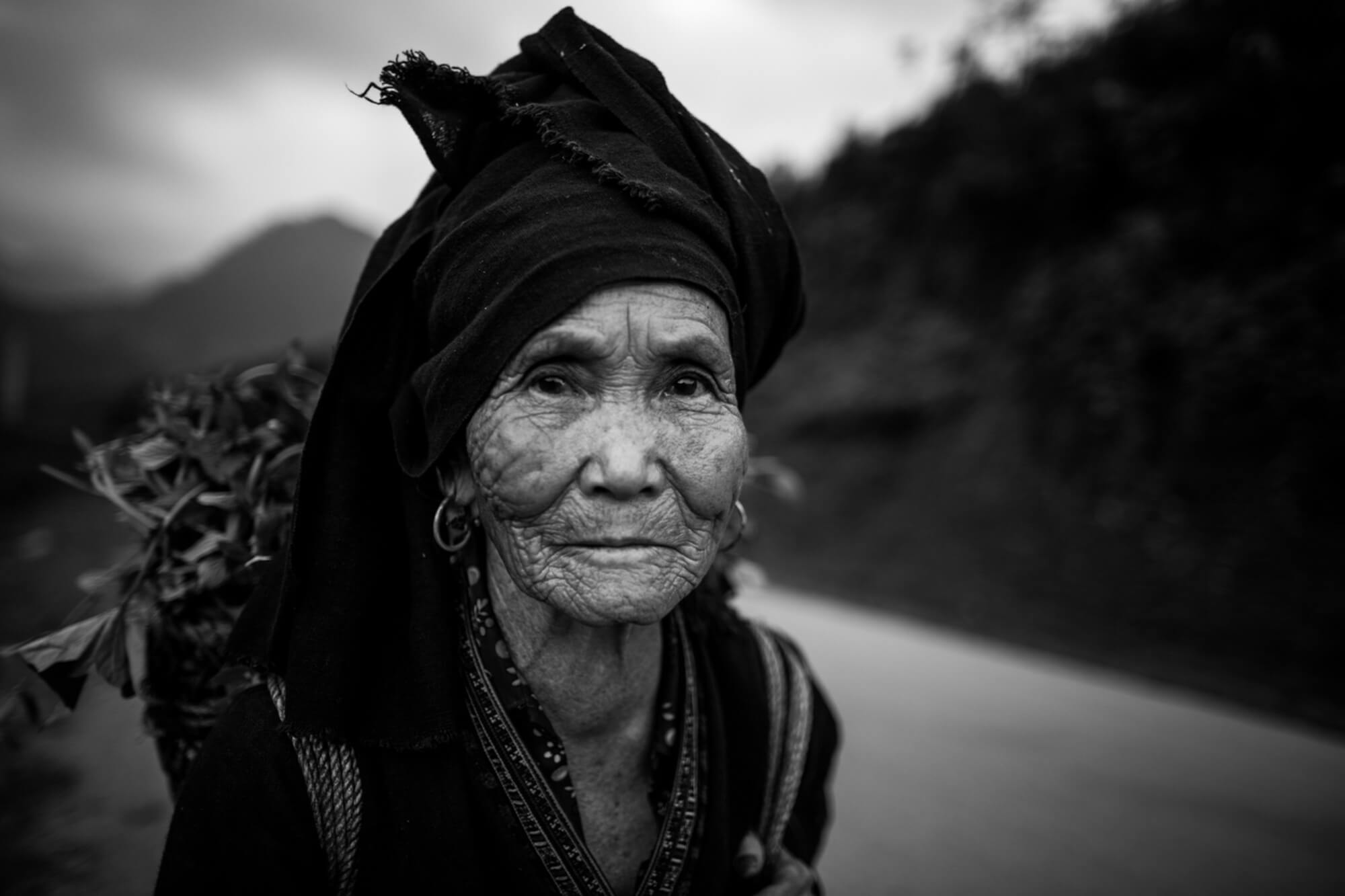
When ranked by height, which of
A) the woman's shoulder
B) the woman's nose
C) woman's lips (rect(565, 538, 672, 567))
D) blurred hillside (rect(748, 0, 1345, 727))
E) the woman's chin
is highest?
blurred hillside (rect(748, 0, 1345, 727))

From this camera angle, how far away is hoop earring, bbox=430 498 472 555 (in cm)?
168

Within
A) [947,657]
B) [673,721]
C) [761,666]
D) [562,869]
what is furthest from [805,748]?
[947,657]

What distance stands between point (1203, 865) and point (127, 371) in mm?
7416

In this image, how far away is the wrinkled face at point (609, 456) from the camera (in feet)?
4.70

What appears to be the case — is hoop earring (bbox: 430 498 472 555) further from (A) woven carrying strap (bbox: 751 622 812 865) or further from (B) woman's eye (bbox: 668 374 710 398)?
(A) woven carrying strap (bbox: 751 622 812 865)

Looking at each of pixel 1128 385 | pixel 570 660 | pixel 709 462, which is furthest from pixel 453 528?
pixel 1128 385

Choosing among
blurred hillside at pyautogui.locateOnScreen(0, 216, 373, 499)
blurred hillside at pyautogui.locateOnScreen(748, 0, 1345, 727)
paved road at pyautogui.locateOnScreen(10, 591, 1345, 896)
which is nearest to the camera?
paved road at pyautogui.locateOnScreen(10, 591, 1345, 896)

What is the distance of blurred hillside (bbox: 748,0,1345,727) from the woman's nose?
5.57 m

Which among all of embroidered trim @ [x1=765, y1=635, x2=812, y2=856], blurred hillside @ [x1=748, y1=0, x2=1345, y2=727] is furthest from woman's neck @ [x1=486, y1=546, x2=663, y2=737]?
blurred hillside @ [x1=748, y1=0, x2=1345, y2=727]

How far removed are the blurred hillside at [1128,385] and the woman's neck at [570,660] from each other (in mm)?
5308

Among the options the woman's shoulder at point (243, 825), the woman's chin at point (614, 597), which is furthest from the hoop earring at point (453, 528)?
the woman's shoulder at point (243, 825)

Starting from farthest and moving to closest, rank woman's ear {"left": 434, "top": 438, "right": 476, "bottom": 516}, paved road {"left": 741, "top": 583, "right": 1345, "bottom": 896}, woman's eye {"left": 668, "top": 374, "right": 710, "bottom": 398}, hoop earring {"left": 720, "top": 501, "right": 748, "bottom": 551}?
paved road {"left": 741, "top": 583, "right": 1345, "bottom": 896} → hoop earring {"left": 720, "top": 501, "right": 748, "bottom": 551} → woman's ear {"left": 434, "top": 438, "right": 476, "bottom": 516} → woman's eye {"left": 668, "top": 374, "right": 710, "bottom": 398}

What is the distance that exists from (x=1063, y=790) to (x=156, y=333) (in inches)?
251

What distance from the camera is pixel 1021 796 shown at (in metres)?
3.53
